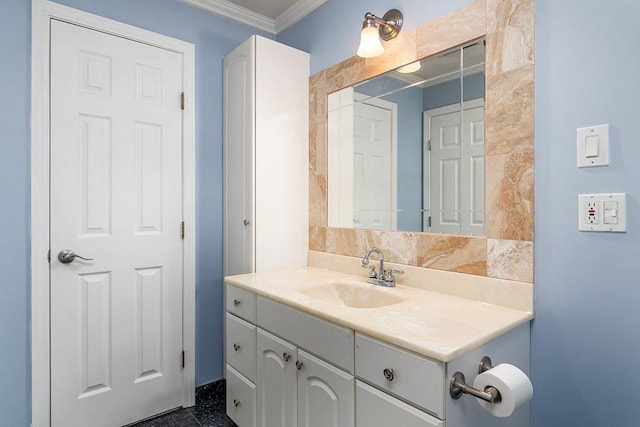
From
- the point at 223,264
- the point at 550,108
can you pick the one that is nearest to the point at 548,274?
the point at 550,108

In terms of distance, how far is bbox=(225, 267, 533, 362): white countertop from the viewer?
97cm

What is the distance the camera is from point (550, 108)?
3.94 feet

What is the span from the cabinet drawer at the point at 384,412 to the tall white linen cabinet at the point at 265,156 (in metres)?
1.04

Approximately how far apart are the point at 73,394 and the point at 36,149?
1216 millimetres

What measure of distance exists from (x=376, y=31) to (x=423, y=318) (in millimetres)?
1244

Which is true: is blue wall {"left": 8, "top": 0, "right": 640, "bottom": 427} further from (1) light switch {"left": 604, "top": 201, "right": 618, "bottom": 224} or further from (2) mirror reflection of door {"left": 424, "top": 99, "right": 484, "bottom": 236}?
(2) mirror reflection of door {"left": 424, "top": 99, "right": 484, "bottom": 236}

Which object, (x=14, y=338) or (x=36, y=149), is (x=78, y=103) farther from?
(x=14, y=338)

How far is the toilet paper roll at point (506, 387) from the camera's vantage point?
0.88 metres

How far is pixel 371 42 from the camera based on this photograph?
1.61m

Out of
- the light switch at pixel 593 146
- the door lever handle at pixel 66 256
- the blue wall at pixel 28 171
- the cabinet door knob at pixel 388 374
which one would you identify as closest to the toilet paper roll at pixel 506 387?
the cabinet door knob at pixel 388 374

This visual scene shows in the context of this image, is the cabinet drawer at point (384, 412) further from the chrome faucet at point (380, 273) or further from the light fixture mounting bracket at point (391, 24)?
the light fixture mounting bracket at point (391, 24)

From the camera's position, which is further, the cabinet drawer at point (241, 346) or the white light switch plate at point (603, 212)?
the cabinet drawer at point (241, 346)

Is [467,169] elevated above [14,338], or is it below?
above

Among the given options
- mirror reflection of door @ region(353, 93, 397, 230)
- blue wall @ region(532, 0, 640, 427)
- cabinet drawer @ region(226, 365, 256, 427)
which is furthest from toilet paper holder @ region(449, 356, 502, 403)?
cabinet drawer @ region(226, 365, 256, 427)
